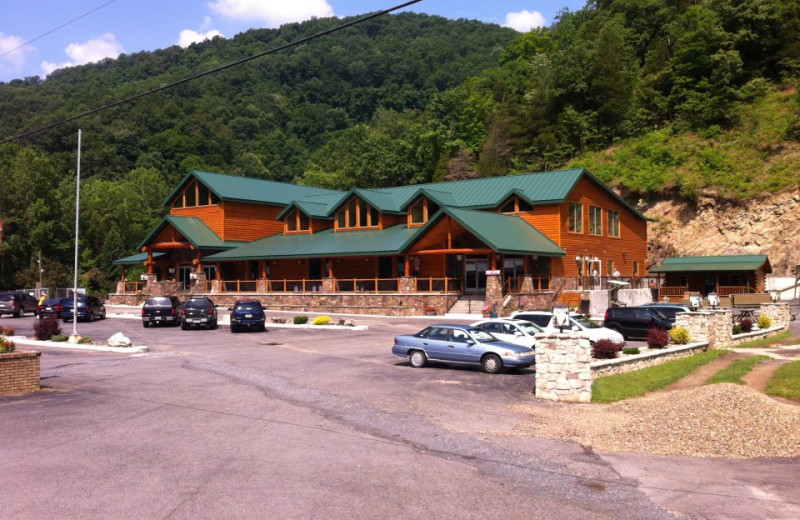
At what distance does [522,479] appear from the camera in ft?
34.4

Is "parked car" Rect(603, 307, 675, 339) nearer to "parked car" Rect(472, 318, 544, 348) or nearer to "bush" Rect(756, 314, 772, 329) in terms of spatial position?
"bush" Rect(756, 314, 772, 329)

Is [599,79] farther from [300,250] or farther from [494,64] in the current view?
[494,64]

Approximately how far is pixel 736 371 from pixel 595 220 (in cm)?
3467

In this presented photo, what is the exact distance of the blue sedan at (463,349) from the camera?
21.7 metres

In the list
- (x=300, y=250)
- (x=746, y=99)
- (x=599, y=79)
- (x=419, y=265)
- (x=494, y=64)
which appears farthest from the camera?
(x=494, y=64)

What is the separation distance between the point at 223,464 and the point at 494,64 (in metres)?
152

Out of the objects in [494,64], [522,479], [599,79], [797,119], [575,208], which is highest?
[494,64]

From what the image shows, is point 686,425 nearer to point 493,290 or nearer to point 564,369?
point 564,369

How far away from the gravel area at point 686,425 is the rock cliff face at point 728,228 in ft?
162

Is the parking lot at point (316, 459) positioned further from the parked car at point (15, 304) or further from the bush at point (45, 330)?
the parked car at point (15, 304)

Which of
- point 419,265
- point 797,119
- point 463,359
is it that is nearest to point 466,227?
point 419,265

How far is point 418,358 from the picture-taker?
75.7 feet

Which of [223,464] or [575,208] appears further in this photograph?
[575,208]

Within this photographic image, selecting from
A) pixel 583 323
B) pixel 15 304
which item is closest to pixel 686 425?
pixel 583 323
